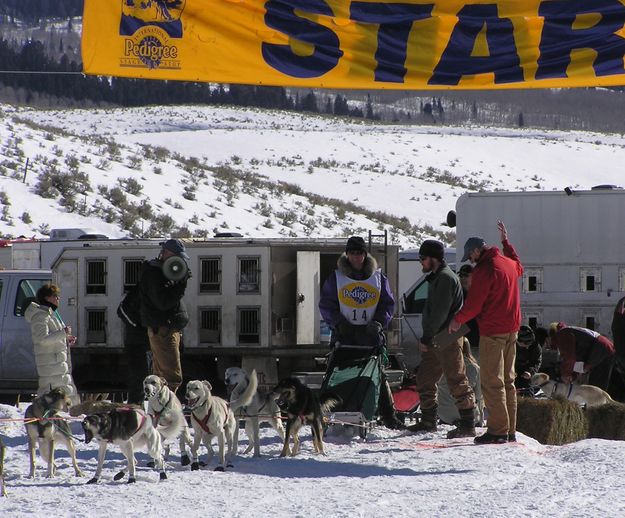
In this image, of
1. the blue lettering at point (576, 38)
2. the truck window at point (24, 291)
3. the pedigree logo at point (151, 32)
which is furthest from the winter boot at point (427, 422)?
the truck window at point (24, 291)

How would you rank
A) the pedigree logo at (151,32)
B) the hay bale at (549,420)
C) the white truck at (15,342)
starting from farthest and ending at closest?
the white truck at (15,342), the hay bale at (549,420), the pedigree logo at (151,32)

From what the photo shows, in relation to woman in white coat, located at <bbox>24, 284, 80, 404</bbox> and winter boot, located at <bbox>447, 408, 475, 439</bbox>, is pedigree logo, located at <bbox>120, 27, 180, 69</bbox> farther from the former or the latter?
winter boot, located at <bbox>447, 408, 475, 439</bbox>

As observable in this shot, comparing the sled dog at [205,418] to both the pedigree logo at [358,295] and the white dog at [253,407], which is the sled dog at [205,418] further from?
the pedigree logo at [358,295]

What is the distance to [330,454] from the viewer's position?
935cm

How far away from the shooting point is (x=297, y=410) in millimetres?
9133

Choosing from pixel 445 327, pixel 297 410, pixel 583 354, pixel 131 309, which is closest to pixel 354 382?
pixel 445 327

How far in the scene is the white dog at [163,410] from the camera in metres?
8.19

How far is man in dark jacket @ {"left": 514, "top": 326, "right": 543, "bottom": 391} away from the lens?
1337 cm

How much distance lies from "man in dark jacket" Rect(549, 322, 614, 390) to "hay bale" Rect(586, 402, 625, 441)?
1226mm

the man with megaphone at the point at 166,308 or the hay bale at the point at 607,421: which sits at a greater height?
the man with megaphone at the point at 166,308

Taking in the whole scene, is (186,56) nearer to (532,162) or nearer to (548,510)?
(548,510)

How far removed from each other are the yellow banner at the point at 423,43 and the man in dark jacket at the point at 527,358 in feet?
15.6

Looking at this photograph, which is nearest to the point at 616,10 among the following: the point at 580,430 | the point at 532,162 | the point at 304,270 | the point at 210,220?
the point at 580,430

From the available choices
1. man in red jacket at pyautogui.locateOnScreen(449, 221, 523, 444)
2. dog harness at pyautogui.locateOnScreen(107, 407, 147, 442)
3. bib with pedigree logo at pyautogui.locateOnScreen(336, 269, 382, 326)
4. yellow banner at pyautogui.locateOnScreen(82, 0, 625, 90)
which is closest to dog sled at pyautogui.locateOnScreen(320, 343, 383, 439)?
bib with pedigree logo at pyautogui.locateOnScreen(336, 269, 382, 326)
